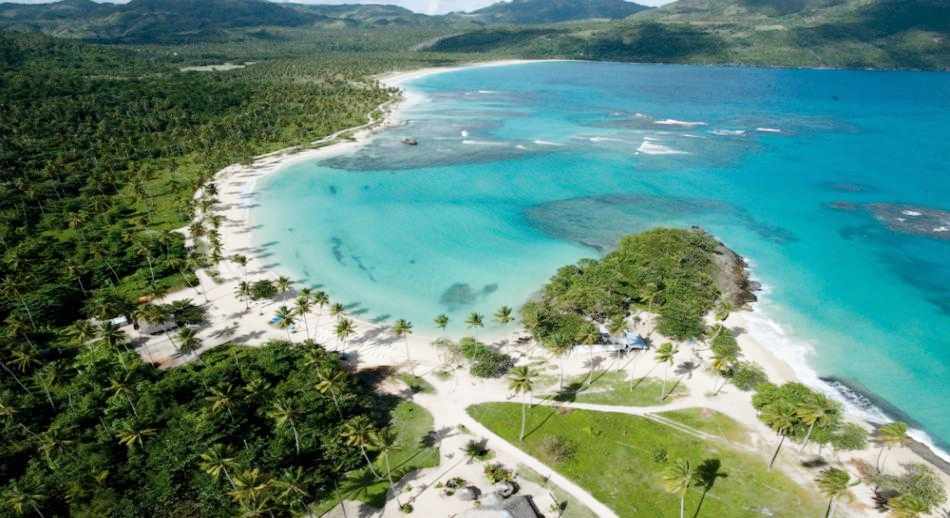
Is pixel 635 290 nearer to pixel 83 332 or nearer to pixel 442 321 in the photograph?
pixel 442 321

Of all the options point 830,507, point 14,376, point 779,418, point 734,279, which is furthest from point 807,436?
point 14,376

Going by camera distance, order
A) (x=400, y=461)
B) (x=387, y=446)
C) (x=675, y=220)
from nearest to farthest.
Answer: (x=387, y=446) → (x=400, y=461) → (x=675, y=220)

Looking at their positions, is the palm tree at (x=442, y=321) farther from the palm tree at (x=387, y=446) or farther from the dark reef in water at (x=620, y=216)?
the dark reef in water at (x=620, y=216)

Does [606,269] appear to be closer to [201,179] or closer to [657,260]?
[657,260]

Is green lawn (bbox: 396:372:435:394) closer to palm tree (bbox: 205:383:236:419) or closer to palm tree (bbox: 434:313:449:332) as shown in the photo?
palm tree (bbox: 434:313:449:332)

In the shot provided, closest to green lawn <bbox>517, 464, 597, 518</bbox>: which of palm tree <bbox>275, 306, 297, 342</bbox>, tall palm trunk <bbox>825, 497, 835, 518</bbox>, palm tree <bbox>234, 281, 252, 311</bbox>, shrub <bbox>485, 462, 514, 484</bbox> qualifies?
shrub <bbox>485, 462, 514, 484</bbox>

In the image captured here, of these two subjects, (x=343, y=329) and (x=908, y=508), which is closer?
(x=908, y=508)
